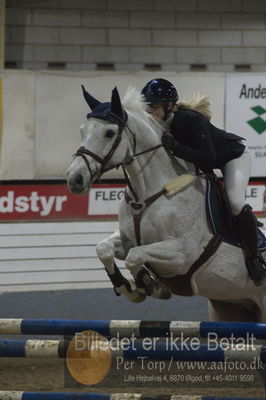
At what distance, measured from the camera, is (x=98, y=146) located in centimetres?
421

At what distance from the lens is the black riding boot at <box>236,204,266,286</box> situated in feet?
15.4

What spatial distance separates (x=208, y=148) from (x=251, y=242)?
2.22ft

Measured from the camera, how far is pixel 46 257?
704 centimetres

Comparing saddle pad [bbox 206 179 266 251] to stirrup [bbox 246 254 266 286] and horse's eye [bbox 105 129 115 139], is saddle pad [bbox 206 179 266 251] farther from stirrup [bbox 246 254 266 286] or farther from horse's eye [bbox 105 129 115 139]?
horse's eye [bbox 105 129 115 139]

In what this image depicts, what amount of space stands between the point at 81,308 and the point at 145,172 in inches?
118

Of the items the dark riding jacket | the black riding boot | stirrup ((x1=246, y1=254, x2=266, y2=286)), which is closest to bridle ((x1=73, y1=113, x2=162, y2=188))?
the dark riding jacket

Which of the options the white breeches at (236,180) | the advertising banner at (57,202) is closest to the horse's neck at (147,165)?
the white breeches at (236,180)

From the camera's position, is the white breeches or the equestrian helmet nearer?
the equestrian helmet

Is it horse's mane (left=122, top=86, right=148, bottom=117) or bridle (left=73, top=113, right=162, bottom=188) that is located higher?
horse's mane (left=122, top=86, right=148, bottom=117)

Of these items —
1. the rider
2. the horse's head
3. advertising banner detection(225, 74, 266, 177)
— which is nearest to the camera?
the horse's head

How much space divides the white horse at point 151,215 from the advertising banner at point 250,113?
2.69m

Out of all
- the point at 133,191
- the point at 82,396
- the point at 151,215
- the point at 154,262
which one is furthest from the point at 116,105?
the point at 82,396

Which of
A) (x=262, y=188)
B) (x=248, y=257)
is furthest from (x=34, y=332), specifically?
(x=262, y=188)

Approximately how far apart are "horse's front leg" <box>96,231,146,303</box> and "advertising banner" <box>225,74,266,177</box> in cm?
306
